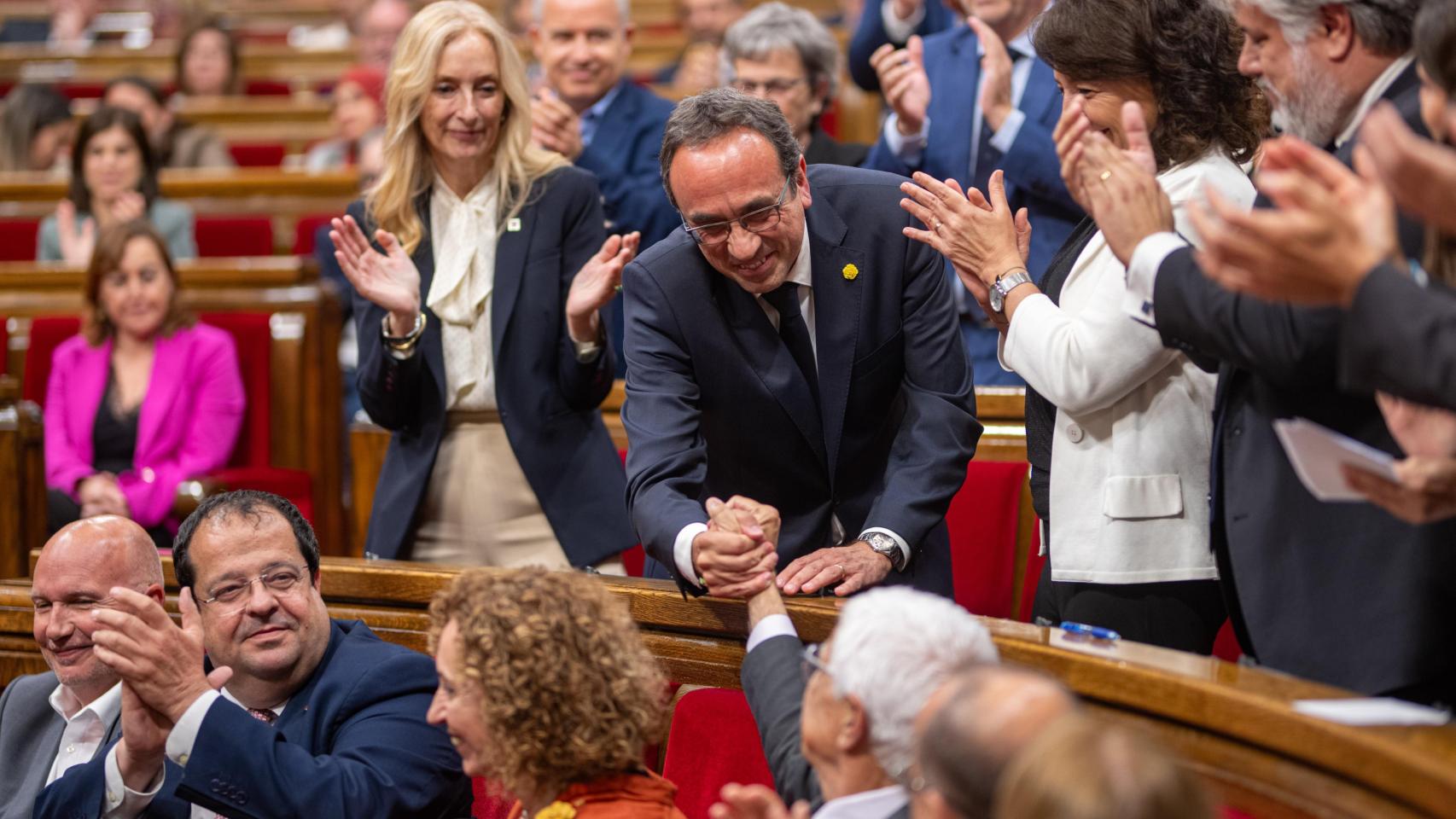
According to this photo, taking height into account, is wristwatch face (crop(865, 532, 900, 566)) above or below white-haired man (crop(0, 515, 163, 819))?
above

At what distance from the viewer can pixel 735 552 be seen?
199 cm

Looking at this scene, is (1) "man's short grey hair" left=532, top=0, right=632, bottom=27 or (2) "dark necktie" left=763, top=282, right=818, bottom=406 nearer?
(2) "dark necktie" left=763, top=282, right=818, bottom=406

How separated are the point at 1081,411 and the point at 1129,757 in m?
0.86

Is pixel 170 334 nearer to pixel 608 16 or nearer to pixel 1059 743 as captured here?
pixel 608 16

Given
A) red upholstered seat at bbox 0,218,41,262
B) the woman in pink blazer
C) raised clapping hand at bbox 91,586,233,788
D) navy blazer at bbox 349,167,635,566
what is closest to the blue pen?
raised clapping hand at bbox 91,586,233,788

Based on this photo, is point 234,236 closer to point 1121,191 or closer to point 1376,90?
point 1121,191

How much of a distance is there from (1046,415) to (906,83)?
53.8 inches

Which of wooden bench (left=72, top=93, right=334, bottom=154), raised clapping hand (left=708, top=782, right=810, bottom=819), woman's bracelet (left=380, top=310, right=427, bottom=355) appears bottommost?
wooden bench (left=72, top=93, right=334, bottom=154)

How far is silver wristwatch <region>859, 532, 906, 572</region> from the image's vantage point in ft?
7.18

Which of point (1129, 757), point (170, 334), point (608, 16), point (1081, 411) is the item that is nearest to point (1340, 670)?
point (1081, 411)

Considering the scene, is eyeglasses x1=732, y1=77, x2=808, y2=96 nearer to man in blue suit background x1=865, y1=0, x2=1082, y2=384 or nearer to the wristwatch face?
man in blue suit background x1=865, y1=0, x2=1082, y2=384

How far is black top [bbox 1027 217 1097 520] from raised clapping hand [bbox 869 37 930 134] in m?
1.22

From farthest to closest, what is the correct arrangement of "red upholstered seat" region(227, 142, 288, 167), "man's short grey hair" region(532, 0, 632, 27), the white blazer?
"red upholstered seat" region(227, 142, 288, 167), "man's short grey hair" region(532, 0, 632, 27), the white blazer

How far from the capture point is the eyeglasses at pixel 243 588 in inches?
88.2
